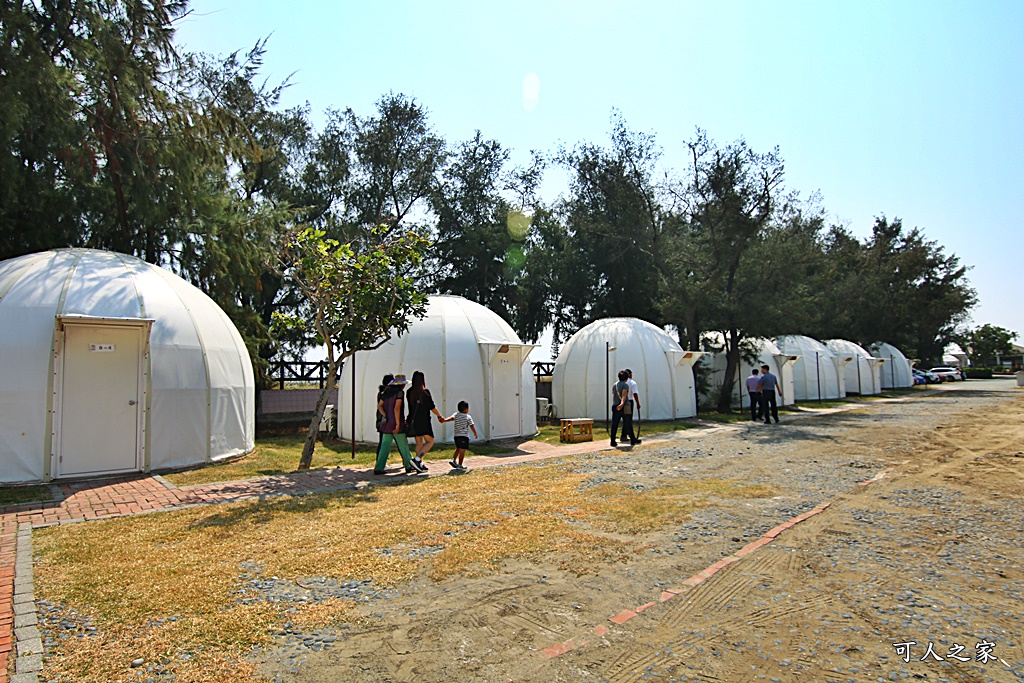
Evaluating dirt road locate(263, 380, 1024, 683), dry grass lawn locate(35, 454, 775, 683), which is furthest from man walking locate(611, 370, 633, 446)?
dirt road locate(263, 380, 1024, 683)

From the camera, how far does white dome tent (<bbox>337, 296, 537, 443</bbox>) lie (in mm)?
14648

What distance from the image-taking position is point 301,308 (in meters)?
23.9

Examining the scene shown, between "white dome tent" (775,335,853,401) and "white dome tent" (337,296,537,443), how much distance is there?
70.4ft

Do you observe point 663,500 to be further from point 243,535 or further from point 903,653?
point 243,535

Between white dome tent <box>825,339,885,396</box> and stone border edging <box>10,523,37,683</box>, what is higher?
white dome tent <box>825,339,885,396</box>

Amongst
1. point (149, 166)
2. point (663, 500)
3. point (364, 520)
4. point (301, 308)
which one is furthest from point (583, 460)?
point (301, 308)

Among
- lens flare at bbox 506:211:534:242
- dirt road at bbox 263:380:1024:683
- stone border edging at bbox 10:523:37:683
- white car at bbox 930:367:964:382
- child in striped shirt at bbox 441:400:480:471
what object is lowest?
dirt road at bbox 263:380:1024:683

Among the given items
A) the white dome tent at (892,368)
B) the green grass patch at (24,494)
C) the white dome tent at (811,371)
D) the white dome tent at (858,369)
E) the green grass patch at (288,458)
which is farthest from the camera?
the white dome tent at (892,368)

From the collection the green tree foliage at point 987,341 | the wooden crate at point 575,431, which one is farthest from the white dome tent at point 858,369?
the green tree foliage at point 987,341

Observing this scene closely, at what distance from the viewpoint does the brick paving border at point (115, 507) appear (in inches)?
156

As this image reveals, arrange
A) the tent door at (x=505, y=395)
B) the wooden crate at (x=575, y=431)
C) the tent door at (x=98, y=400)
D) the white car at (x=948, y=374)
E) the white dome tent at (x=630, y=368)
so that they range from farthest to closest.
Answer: the white car at (x=948, y=374) < the white dome tent at (x=630, y=368) < the wooden crate at (x=575, y=431) < the tent door at (x=505, y=395) < the tent door at (x=98, y=400)

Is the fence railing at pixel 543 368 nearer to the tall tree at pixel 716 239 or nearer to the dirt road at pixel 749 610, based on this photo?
the tall tree at pixel 716 239

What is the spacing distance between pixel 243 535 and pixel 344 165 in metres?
22.4

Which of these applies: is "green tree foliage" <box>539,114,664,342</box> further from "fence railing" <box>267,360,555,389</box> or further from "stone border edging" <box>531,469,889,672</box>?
"stone border edging" <box>531,469,889,672</box>
